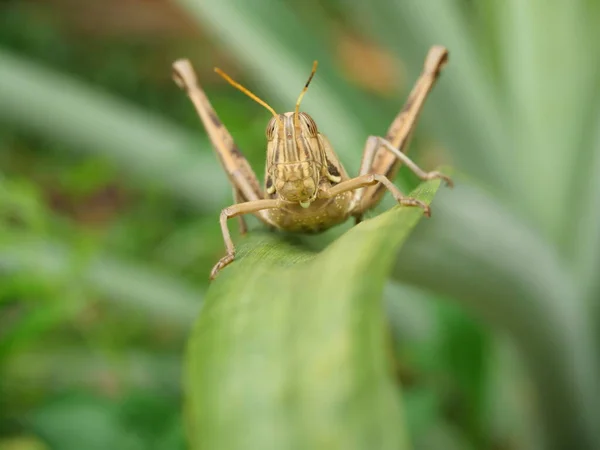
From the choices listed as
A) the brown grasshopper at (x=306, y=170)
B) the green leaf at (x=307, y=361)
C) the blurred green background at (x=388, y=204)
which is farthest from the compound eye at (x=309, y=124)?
the green leaf at (x=307, y=361)

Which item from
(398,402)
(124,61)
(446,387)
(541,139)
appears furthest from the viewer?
(124,61)

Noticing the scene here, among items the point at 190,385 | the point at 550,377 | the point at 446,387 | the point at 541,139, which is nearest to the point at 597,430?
the point at 550,377

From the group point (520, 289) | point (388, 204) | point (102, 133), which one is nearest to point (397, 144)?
point (388, 204)

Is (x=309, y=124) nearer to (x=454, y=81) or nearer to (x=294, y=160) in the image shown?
(x=294, y=160)

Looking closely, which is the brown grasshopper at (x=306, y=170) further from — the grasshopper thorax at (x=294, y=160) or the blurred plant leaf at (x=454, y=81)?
the blurred plant leaf at (x=454, y=81)

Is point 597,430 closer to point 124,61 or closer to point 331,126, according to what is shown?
point 331,126

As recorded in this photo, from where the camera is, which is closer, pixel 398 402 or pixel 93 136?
pixel 398 402

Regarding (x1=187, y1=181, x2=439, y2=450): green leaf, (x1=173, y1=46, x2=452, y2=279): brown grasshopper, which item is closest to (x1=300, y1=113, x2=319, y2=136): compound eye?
(x1=173, y1=46, x2=452, y2=279): brown grasshopper
